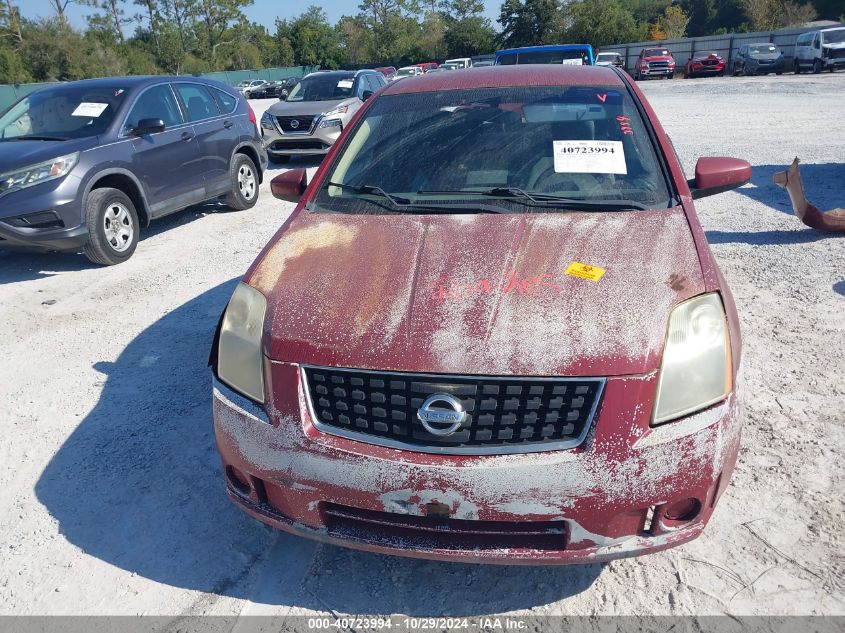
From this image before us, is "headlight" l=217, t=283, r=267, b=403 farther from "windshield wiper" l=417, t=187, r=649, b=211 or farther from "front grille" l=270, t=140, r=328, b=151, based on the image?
"front grille" l=270, t=140, r=328, b=151

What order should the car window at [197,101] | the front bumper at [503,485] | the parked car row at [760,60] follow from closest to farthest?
the front bumper at [503,485], the car window at [197,101], the parked car row at [760,60]

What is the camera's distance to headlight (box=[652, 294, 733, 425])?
2.05m

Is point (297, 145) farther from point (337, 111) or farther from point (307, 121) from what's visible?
point (337, 111)

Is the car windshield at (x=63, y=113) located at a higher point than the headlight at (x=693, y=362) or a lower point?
higher

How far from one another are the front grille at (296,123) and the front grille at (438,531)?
10126 mm

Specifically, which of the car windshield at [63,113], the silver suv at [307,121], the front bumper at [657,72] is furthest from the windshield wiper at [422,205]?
the front bumper at [657,72]

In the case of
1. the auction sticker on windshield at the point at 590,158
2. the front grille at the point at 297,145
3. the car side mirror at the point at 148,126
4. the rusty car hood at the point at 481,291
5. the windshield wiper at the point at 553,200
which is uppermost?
the car side mirror at the point at 148,126

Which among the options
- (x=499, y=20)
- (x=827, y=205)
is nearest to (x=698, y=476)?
(x=827, y=205)

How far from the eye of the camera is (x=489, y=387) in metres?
2.06

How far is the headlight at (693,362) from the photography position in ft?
6.73

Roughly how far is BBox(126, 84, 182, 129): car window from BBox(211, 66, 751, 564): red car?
5.05 meters

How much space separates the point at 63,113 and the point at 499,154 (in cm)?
557

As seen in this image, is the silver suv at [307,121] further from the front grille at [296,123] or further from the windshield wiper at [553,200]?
the windshield wiper at [553,200]

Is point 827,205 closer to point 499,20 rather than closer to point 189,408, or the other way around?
point 189,408
